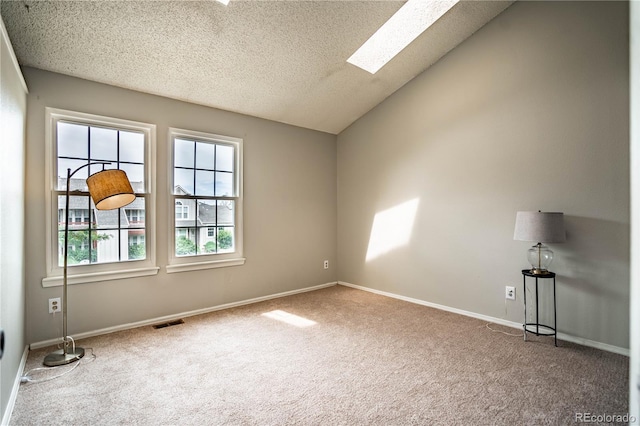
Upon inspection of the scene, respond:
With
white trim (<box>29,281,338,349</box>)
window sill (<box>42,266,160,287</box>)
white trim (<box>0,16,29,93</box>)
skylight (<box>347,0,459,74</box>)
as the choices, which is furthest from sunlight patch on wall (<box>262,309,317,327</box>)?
A: white trim (<box>0,16,29,93</box>)

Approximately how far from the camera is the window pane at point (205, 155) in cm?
390

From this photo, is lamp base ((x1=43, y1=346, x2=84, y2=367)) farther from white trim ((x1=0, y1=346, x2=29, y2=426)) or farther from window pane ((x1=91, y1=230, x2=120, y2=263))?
window pane ((x1=91, y1=230, x2=120, y2=263))

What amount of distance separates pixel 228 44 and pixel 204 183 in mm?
1553

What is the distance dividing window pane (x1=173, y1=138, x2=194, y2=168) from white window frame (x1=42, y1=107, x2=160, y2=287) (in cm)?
25

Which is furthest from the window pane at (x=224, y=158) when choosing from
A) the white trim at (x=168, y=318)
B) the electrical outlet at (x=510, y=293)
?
the electrical outlet at (x=510, y=293)

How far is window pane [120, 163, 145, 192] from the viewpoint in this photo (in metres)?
3.41

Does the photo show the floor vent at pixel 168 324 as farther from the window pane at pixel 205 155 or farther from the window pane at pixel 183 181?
the window pane at pixel 205 155

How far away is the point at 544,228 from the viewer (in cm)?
288

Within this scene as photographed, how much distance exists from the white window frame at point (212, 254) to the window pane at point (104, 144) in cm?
50

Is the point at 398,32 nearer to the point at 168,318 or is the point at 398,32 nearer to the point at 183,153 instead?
the point at 183,153

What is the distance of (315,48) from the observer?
337cm

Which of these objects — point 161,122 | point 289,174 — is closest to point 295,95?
point 289,174

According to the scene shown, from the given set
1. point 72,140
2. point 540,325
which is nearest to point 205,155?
point 72,140

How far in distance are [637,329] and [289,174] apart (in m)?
4.20
